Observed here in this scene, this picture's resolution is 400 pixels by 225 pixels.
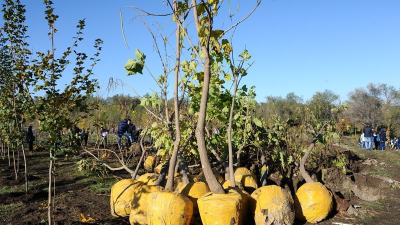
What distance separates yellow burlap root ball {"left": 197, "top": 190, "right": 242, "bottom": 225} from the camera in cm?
426

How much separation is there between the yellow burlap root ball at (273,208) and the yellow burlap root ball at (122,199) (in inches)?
78.3

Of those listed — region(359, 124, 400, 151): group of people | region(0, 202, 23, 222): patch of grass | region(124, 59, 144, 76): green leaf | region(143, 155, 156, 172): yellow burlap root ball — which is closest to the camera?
region(124, 59, 144, 76): green leaf

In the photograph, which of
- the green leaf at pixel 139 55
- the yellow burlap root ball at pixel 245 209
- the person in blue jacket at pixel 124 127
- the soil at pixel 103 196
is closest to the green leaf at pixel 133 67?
the green leaf at pixel 139 55

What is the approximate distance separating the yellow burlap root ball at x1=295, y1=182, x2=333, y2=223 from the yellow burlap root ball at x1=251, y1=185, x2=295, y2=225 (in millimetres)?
420

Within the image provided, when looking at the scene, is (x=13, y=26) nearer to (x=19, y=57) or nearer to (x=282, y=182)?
(x=19, y=57)

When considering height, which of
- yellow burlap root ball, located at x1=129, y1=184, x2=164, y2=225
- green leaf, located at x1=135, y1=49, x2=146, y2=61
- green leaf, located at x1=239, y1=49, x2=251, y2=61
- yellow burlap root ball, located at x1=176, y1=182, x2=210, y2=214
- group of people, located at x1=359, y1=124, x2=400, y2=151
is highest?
green leaf, located at x1=239, y1=49, x2=251, y2=61

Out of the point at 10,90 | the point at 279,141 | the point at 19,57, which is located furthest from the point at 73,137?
the point at 279,141

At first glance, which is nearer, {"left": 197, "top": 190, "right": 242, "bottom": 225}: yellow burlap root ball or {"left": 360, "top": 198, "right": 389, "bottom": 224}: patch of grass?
{"left": 197, "top": 190, "right": 242, "bottom": 225}: yellow burlap root ball

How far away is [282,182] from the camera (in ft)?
22.4

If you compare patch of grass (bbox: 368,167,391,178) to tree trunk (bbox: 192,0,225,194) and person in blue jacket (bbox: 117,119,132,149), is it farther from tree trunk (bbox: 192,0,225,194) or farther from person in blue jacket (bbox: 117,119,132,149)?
person in blue jacket (bbox: 117,119,132,149)

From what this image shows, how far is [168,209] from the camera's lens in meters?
4.38

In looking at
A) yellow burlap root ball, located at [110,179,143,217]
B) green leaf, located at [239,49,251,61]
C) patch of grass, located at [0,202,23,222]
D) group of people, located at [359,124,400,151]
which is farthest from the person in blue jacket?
group of people, located at [359,124,400,151]

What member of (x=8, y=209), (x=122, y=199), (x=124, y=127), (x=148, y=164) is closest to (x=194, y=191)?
(x=122, y=199)

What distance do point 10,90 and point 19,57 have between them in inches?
60.3
